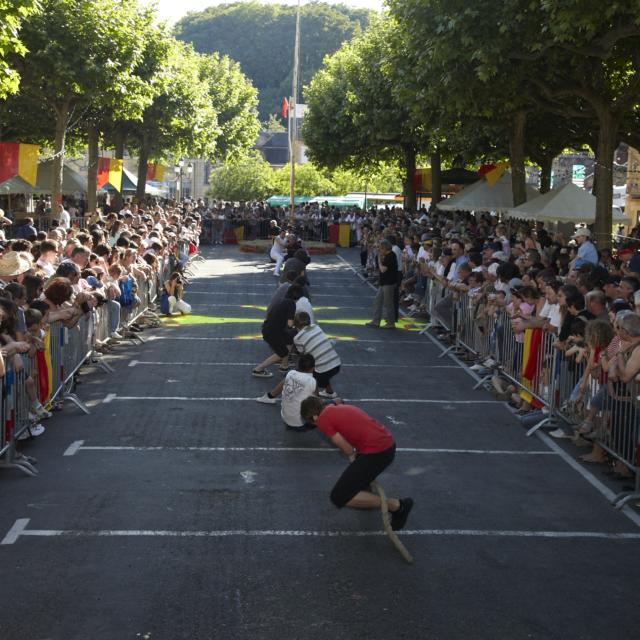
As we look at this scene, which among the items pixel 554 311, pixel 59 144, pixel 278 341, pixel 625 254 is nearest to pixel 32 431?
pixel 278 341

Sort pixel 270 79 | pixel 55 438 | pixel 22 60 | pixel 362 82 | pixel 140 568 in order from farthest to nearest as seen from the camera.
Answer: pixel 270 79 < pixel 362 82 < pixel 22 60 < pixel 55 438 < pixel 140 568

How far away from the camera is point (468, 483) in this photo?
10.5 metres

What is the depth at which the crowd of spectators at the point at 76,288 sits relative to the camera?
11.0m

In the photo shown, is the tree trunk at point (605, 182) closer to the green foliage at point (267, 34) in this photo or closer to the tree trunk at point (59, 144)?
the tree trunk at point (59, 144)

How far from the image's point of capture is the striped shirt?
44.6 ft

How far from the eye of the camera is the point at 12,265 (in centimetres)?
1405

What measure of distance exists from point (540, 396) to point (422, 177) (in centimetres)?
3796

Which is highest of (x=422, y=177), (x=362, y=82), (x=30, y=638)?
(x=362, y=82)

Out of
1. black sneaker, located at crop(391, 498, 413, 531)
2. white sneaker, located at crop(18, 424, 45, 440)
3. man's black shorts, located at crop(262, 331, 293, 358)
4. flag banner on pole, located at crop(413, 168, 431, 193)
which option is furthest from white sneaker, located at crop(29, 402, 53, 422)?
flag banner on pole, located at crop(413, 168, 431, 193)

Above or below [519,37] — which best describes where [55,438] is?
below

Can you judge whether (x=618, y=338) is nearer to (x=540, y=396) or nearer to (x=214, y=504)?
(x=540, y=396)

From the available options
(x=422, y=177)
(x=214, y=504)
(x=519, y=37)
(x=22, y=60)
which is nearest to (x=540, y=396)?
(x=214, y=504)

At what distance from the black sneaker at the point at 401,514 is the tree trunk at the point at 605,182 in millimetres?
15200

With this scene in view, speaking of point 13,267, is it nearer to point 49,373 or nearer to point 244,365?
point 49,373
